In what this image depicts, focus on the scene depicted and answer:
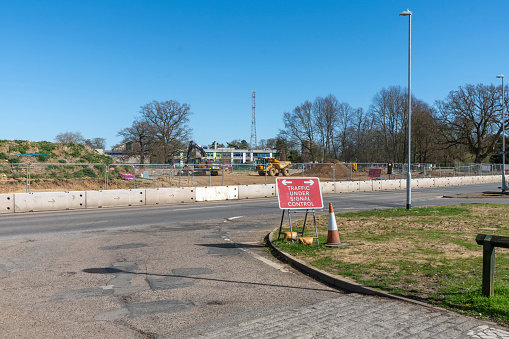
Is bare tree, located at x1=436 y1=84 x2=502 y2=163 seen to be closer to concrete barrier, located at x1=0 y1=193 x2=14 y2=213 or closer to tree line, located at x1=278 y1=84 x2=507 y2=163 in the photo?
tree line, located at x1=278 y1=84 x2=507 y2=163

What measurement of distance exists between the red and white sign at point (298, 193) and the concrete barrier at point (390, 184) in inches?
1079

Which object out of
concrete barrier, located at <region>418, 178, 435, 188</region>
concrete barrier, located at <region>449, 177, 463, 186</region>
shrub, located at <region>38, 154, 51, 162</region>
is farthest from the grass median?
concrete barrier, located at <region>449, 177, 463, 186</region>

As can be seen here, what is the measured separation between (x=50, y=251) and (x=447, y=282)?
8452 millimetres

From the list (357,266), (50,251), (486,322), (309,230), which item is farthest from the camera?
(309,230)

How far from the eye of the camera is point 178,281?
719cm

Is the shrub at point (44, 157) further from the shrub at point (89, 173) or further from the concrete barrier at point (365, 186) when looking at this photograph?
the concrete barrier at point (365, 186)

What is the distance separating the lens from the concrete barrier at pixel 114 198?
2086cm

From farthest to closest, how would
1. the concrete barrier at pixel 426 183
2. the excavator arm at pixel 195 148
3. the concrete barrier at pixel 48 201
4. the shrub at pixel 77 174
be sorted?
the excavator arm at pixel 195 148 → the concrete barrier at pixel 426 183 → the shrub at pixel 77 174 → the concrete barrier at pixel 48 201

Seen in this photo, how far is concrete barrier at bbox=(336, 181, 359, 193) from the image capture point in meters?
33.2

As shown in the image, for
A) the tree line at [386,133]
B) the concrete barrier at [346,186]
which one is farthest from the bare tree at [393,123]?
the concrete barrier at [346,186]

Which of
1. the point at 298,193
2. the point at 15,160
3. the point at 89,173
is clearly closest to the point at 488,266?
the point at 298,193

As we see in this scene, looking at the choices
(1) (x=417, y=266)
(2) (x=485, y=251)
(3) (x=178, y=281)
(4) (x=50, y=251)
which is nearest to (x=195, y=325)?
(3) (x=178, y=281)

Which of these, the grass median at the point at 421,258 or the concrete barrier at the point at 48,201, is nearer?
the grass median at the point at 421,258

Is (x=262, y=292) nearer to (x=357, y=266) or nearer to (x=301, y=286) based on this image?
(x=301, y=286)
